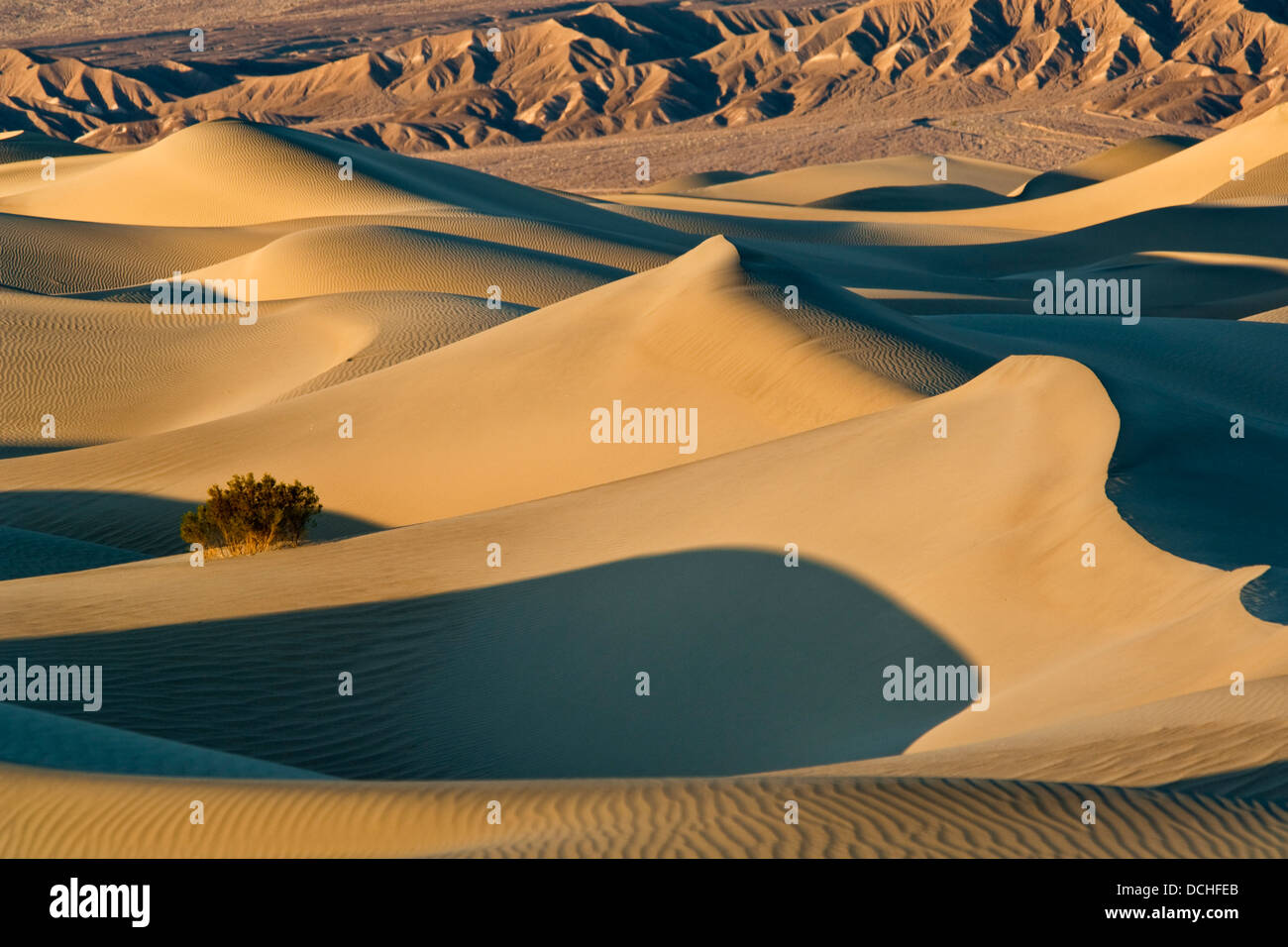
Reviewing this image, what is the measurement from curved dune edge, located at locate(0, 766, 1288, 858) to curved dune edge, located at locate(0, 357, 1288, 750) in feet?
5.93

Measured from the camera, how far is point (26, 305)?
25.1 meters

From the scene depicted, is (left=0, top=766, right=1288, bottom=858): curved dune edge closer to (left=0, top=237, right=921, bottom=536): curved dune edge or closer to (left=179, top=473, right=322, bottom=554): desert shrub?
(left=179, top=473, right=322, bottom=554): desert shrub

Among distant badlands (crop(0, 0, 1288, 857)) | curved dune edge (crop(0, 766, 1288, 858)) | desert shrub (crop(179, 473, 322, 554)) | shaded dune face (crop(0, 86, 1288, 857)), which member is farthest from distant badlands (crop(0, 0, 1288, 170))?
curved dune edge (crop(0, 766, 1288, 858))

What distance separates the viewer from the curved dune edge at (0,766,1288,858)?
4.79 meters

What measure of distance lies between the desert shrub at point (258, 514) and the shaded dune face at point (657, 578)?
0.69 meters

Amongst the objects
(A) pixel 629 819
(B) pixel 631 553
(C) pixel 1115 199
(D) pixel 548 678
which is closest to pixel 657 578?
(B) pixel 631 553

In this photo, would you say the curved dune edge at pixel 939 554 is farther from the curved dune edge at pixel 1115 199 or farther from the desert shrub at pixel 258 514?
the curved dune edge at pixel 1115 199

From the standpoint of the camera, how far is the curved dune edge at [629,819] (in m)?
4.79

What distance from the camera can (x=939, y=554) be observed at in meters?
9.31

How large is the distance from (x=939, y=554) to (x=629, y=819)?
183 inches

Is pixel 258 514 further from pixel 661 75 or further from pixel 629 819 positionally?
pixel 661 75

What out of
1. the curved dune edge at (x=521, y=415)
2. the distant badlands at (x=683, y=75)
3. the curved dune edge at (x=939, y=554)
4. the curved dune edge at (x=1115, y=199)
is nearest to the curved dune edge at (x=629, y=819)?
the curved dune edge at (x=939, y=554)
